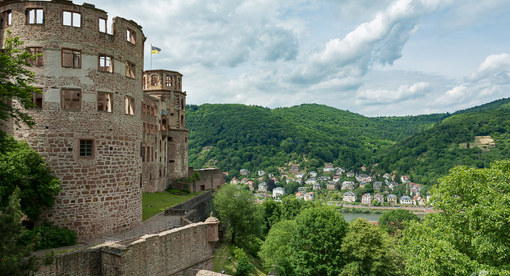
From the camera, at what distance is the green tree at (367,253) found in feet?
97.2

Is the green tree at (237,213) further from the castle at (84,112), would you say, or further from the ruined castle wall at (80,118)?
the ruined castle wall at (80,118)

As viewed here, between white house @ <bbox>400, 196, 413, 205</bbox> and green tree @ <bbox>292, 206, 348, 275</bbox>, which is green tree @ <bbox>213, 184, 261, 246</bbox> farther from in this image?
white house @ <bbox>400, 196, 413, 205</bbox>

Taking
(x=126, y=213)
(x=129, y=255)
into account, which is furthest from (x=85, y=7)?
(x=129, y=255)

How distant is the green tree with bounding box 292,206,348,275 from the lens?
104 ft

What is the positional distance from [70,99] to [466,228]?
69.6 ft

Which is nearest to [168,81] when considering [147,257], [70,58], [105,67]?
[105,67]

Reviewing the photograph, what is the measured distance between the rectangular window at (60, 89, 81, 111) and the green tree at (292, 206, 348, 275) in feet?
76.8

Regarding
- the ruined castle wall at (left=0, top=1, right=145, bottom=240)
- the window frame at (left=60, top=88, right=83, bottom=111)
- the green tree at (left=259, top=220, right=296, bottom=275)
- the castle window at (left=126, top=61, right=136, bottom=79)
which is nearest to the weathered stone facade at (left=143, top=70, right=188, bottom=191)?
the green tree at (left=259, top=220, right=296, bottom=275)

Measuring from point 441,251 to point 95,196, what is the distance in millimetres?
17677

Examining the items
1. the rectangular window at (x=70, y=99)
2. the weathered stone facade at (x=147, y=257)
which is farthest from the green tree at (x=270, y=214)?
the rectangular window at (x=70, y=99)

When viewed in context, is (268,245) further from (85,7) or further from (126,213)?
(85,7)

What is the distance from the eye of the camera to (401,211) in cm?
6581

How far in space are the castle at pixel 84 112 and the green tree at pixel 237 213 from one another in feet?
58.0

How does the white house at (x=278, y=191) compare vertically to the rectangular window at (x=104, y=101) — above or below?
below
